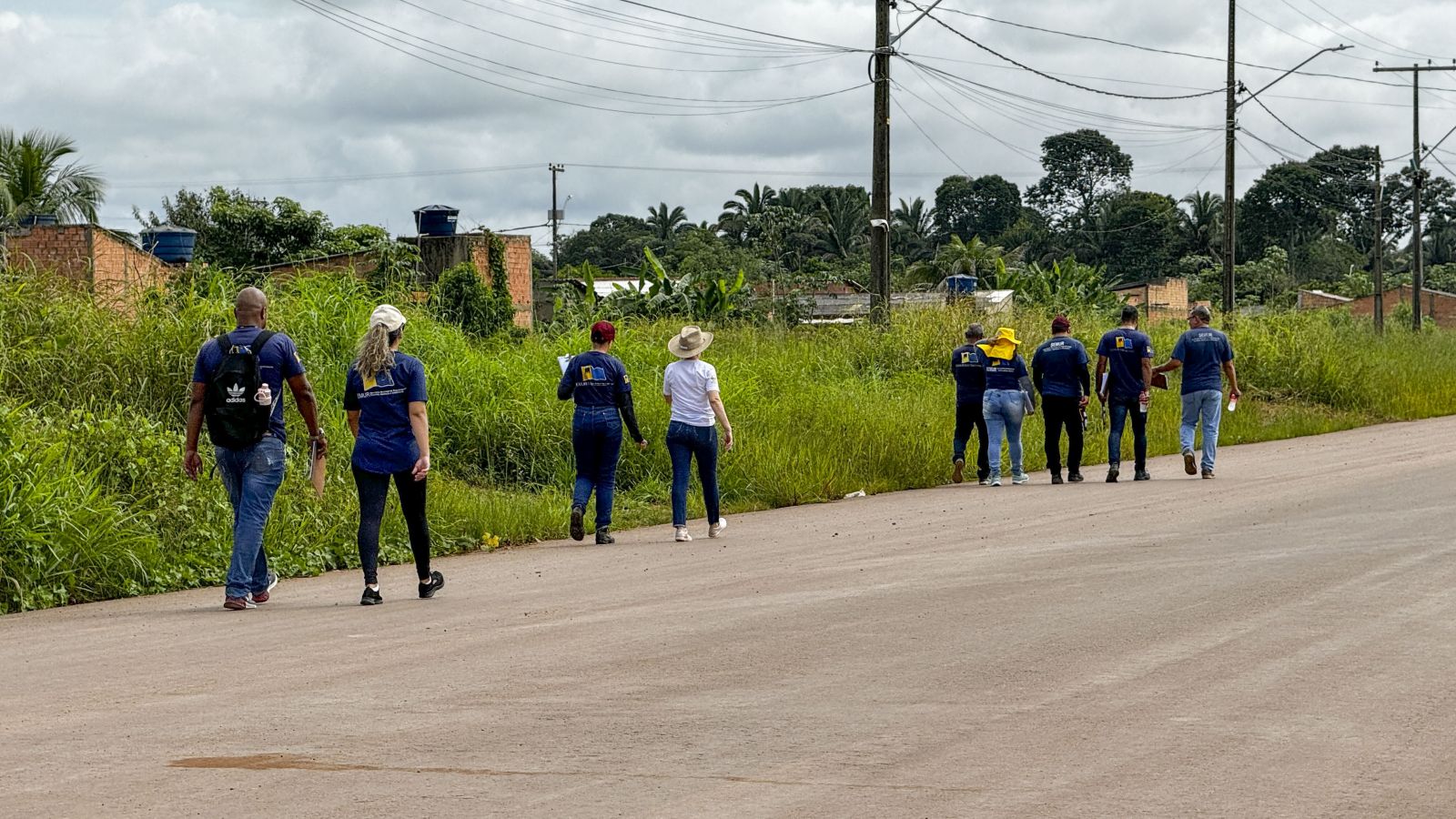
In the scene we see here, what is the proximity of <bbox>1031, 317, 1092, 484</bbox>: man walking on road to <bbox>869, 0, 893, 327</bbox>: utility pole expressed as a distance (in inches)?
268

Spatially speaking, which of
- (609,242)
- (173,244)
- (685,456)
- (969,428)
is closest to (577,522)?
(685,456)

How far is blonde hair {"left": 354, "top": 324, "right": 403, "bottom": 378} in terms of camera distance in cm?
1034

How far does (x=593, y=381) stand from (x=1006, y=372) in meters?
6.17

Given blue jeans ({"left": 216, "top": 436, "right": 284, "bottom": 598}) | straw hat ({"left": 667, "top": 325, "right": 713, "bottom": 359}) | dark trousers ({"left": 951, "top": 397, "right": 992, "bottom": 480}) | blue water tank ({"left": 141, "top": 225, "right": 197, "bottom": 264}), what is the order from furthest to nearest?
blue water tank ({"left": 141, "top": 225, "right": 197, "bottom": 264}) < dark trousers ({"left": 951, "top": 397, "right": 992, "bottom": 480}) < straw hat ({"left": 667, "top": 325, "right": 713, "bottom": 359}) < blue jeans ({"left": 216, "top": 436, "right": 284, "bottom": 598})

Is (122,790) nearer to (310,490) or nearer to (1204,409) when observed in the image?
(310,490)

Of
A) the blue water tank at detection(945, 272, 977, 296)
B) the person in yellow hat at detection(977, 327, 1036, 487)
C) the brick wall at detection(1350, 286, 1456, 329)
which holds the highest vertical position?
the brick wall at detection(1350, 286, 1456, 329)

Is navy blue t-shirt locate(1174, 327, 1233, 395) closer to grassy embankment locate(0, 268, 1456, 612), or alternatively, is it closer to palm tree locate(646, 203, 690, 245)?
grassy embankment locate(0, 268, 1456, 612)

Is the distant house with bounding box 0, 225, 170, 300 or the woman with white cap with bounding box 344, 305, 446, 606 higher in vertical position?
the distant house with bounding box 0, 225, 170, 300

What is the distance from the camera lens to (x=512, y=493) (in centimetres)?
1662

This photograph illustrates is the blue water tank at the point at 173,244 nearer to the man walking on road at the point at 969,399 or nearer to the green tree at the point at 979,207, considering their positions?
the man walking on road at the point at 969,399

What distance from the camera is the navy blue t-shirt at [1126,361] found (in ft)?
59.0

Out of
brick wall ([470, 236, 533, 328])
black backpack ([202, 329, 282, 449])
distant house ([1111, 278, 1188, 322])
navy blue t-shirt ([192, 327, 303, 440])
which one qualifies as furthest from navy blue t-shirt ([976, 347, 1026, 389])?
distant house ([1111, 278, 1188, 322])

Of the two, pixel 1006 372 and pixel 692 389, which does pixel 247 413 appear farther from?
pixel 1006 372

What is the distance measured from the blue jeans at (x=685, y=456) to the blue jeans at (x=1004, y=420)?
5222mm
